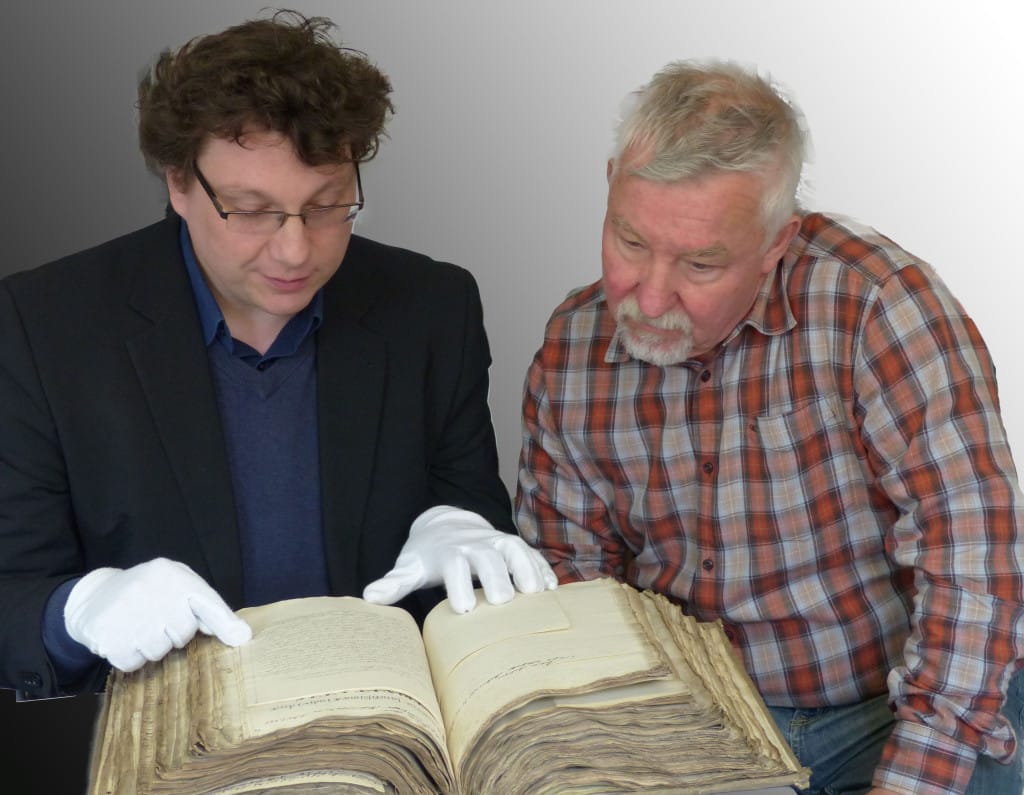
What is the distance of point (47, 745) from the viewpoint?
A: 1312 millimetres

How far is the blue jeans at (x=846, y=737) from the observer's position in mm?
1748

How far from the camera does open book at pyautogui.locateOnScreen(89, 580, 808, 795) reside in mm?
1137

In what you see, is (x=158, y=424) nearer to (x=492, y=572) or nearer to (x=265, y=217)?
(x=265, y=217)

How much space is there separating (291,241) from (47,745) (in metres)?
0.63

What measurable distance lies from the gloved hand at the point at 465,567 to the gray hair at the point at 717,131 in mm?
476

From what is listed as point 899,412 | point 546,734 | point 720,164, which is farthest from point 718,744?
point 720,164

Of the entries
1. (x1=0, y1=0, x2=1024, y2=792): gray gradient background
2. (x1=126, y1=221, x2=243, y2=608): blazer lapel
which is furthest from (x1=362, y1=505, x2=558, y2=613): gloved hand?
(x1=0, y1=0, x2=1024, y2=792): gray gradient background

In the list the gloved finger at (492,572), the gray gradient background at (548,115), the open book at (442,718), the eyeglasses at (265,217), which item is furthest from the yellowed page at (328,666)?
the gray gradient background at (548,115)

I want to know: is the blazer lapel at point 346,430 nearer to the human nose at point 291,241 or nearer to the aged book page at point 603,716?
the human nose at point 291,241

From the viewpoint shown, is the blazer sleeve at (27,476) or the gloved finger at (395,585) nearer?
the gloved finger at (395,585)

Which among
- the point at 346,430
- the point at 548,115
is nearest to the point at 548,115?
the point at 548,115

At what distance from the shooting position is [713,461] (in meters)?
1.79

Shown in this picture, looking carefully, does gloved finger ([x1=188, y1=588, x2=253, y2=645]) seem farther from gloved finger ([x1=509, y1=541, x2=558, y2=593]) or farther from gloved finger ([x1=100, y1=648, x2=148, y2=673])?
gloved finger ([x1=509, y1=541, x2=558, y2=593])

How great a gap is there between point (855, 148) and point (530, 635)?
203cm
